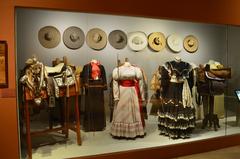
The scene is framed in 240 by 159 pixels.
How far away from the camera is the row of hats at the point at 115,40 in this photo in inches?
160

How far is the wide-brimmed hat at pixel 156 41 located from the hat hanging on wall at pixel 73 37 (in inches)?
44.1

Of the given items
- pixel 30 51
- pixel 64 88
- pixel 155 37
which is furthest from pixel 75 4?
pixel 155 37

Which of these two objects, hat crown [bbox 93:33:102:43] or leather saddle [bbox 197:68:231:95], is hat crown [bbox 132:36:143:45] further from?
leather saddle [bbox 197:68:231:95]

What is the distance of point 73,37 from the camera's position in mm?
4176

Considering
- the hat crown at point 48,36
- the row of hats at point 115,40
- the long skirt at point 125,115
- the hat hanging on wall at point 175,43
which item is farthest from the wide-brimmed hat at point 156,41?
the hat crown at point 48,36

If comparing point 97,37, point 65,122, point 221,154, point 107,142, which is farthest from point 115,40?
point 221,154

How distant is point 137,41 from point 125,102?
95 centimetres

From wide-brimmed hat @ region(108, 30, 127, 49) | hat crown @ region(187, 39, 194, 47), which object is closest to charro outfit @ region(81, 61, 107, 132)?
wide-brimmed hat @ region(108, 30, 127, 49)

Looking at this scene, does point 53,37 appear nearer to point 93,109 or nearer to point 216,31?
point 93,109

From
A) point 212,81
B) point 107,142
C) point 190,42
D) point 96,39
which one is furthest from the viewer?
point 212,81

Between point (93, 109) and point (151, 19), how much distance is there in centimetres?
158

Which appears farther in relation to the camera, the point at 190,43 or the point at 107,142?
the point at 190,43

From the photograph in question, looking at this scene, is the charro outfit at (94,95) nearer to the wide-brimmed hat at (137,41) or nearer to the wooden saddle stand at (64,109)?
the wooden saddle stand at (64,109)

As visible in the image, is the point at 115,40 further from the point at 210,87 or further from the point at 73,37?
the point at 210,87
